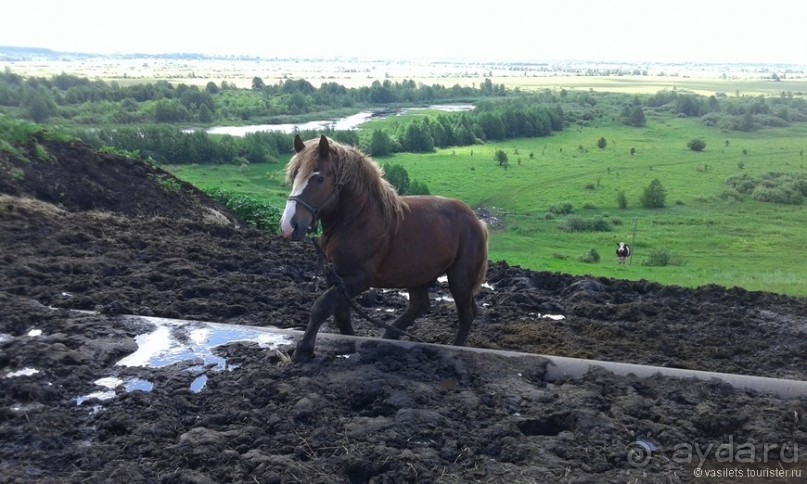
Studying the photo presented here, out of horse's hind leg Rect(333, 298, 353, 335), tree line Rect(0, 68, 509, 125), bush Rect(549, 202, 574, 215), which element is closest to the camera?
horse's hind leg Rect(333, 298, 353, 335)

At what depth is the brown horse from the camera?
220 inches

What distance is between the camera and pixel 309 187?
18.1 feet

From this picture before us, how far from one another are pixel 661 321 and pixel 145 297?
6.46 m

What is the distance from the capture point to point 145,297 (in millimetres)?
7914

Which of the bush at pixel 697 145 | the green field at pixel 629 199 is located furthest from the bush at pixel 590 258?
the bush at pixel 697 145

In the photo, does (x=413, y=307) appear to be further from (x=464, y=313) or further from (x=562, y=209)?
(x=562, y=209)

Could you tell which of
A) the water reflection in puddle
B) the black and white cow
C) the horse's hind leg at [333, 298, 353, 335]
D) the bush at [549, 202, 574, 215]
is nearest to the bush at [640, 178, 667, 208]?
the bush at [549, 202, 574, 215]

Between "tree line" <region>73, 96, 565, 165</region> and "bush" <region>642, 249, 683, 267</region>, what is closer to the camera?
"bush" <region>642, 249, 683, 267</region>

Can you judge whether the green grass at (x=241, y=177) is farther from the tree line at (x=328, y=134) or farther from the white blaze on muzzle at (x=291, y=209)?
the white blaze on muzzle at (x=291, y=209)

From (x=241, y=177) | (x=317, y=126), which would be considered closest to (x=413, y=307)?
(x=241, y=177)

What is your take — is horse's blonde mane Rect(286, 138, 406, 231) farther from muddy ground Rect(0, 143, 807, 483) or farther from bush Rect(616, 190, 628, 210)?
bush Rect(616, 190, 628, 210)

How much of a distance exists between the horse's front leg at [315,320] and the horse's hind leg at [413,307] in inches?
44.2

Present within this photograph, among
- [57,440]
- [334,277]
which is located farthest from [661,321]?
[57,440]

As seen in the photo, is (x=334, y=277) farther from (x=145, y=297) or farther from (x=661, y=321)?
(x=661, y=321)
